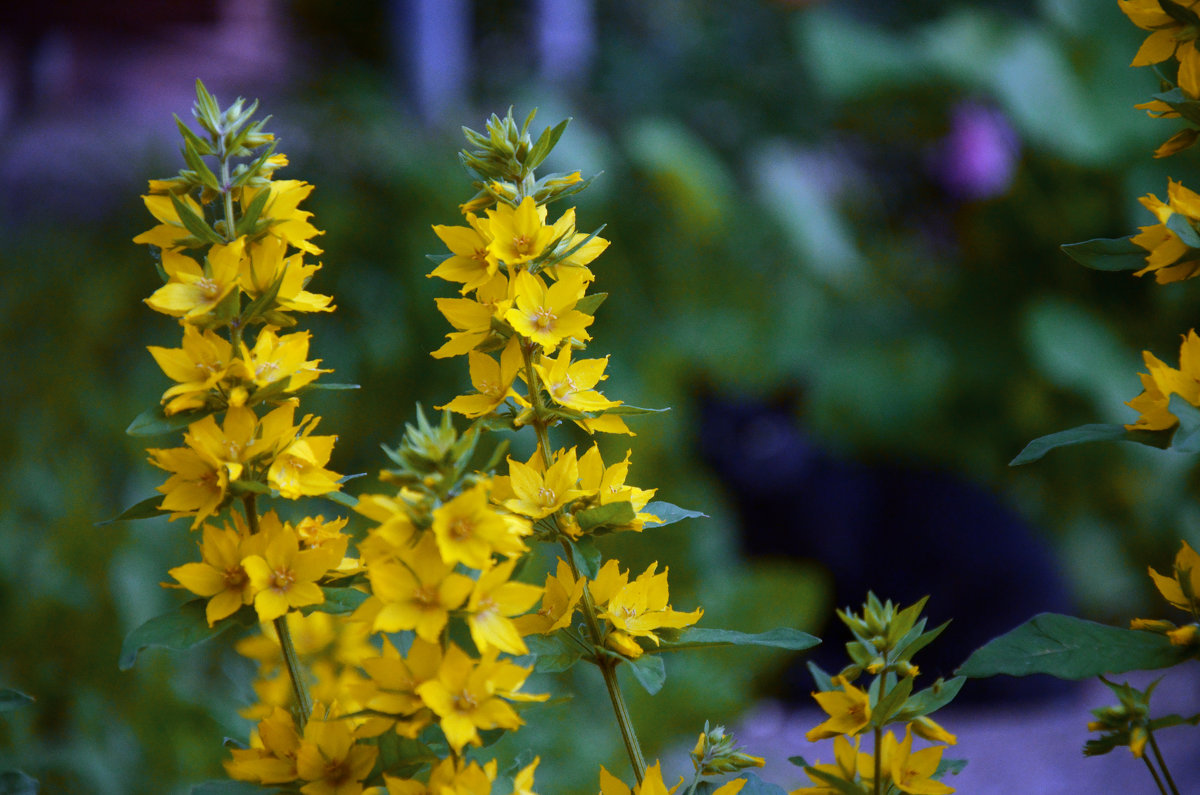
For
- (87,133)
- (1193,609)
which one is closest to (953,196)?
(87,133)

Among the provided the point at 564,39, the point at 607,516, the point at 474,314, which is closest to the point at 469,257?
the point at 474,314

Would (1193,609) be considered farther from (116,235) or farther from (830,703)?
(116,235)

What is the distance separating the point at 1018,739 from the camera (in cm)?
191

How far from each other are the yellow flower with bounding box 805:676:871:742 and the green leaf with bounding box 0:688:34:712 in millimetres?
305

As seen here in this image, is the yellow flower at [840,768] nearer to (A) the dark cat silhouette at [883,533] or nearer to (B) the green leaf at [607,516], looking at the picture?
(B) the green leaf at [607,516]

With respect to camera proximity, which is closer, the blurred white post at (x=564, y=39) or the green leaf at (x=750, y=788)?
the green leaf at (x=750, y=788)

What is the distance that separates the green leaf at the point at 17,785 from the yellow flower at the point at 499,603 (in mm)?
209

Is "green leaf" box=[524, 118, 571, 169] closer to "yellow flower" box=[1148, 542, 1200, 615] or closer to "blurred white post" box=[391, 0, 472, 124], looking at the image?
"yellow flower" box=[1148, 542, 1200, 615]

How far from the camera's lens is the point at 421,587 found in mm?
338

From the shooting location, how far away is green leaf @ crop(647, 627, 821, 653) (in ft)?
1.24

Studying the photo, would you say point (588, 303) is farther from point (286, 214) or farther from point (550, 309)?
point (286, 214)

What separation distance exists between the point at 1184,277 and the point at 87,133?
2772 millimetres

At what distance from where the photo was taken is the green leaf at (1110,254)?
0.40 m

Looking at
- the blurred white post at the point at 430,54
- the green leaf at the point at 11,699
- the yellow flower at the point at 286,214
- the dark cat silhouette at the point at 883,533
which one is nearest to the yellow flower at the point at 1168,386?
the yellow flower at the point at 286,214
